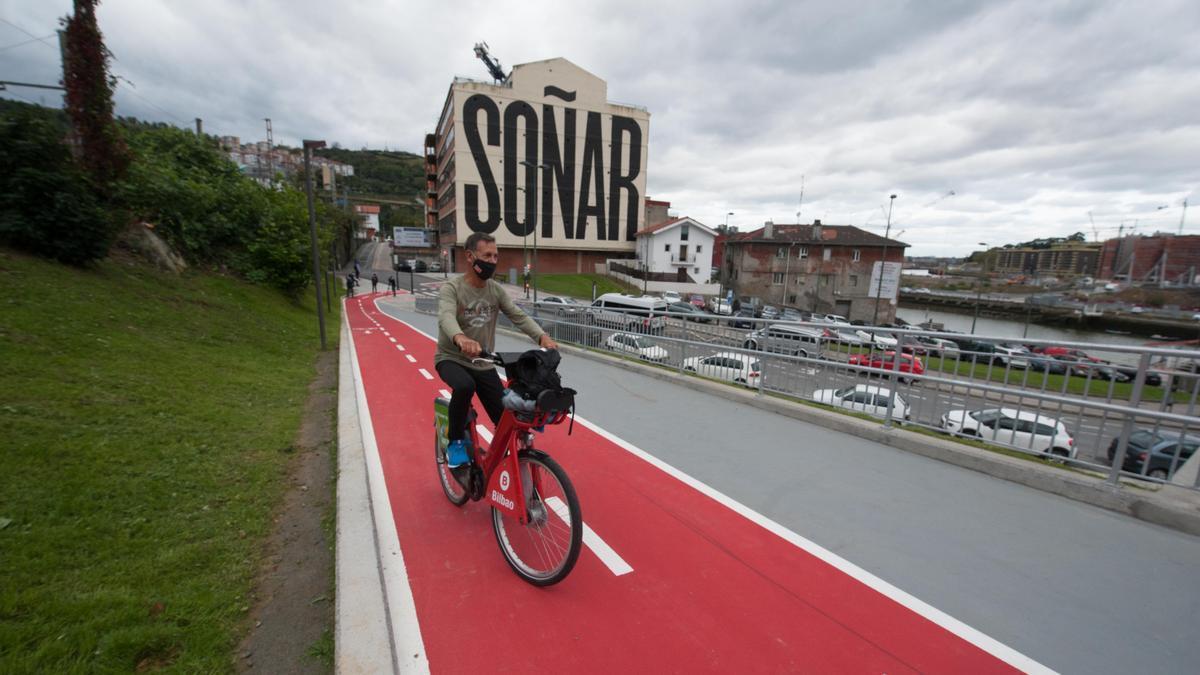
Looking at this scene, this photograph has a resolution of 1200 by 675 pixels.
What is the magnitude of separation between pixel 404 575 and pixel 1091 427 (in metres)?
5.39

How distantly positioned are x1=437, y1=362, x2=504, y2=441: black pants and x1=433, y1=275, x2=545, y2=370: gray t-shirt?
0.21 ft

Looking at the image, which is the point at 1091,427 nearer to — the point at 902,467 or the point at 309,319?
the point at 902,467

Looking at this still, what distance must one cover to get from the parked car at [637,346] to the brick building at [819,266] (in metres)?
46.9

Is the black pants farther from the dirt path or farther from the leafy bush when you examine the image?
the leafy bush

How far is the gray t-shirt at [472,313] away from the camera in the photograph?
3.38m

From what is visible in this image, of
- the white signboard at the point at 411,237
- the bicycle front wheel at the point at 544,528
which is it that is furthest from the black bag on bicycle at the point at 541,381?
the white signboard at the point at 411,237

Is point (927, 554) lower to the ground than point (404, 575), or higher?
higher

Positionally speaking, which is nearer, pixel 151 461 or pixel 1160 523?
pixel 1160 523

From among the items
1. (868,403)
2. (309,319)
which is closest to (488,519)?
(868,403)

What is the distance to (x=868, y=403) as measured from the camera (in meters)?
5.61

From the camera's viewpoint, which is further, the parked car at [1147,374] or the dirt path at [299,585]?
the parked car at [1147,374]

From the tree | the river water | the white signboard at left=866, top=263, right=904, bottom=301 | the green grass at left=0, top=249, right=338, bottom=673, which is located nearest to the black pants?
the green grass at left=0, top=249, right=338, bottom=673

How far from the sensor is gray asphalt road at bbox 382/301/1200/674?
8.01 feet

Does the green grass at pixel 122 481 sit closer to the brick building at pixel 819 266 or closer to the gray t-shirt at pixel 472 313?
the gray t-shirt at pixel 472 313
